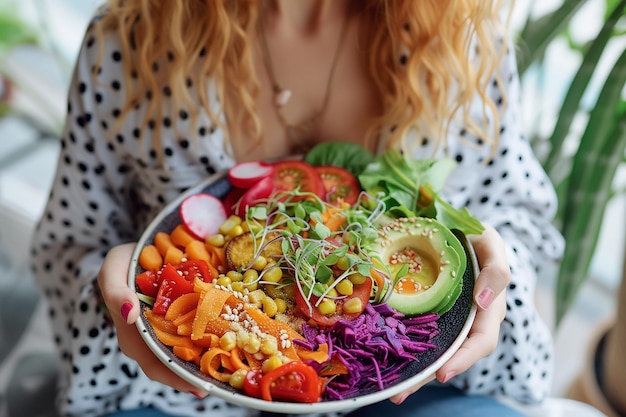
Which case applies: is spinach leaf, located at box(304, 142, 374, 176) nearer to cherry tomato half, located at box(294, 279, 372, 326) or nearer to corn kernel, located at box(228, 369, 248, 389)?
cherry tomato half, located at box(294, 279, 372, 326)

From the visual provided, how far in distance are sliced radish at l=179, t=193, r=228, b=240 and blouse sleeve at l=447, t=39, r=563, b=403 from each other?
39cm

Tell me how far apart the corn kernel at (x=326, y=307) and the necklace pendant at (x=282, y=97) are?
435 millimetres

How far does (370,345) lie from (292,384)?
96 millimetres

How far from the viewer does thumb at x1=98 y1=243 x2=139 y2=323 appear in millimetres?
724

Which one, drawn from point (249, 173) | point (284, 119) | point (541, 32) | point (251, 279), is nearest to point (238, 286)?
point (251, 279)

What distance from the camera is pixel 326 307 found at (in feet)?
2.36

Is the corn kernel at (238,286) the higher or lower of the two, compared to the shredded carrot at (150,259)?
higher

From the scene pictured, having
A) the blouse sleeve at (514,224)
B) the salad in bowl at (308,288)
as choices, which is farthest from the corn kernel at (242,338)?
the blouse sleeve at (514,224)

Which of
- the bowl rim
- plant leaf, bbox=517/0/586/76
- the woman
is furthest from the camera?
plant leaf, bbox=517/0/586/76

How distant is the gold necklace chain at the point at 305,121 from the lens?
1063 mm

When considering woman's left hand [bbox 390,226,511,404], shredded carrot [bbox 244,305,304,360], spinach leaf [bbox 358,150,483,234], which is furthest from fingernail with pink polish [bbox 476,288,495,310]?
shredded carrot [bbox 244,305,304,360]

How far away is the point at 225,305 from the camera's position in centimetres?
73

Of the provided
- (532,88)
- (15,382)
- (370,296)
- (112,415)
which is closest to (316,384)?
(370,296)

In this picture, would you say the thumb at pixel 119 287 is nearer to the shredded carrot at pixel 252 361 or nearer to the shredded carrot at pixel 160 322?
the shredded carrot at pixel 160 322
